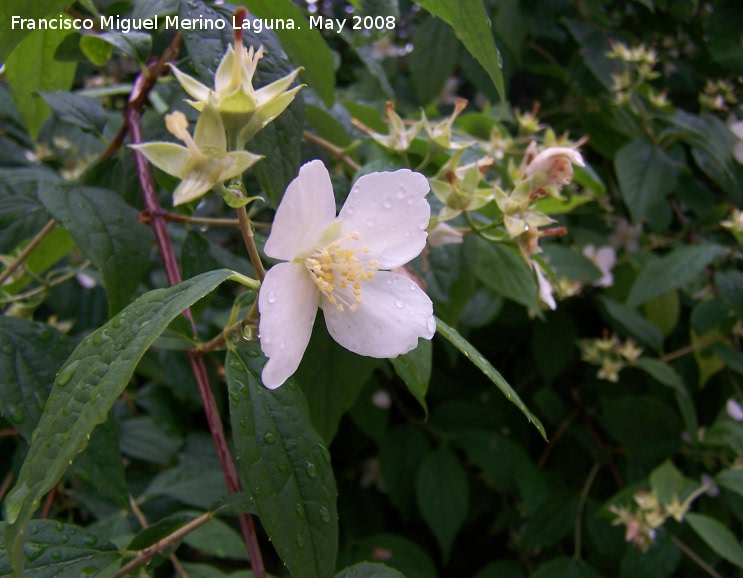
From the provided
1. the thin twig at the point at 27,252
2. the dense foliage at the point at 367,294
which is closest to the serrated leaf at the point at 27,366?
the dense foliage at the point at 367,294

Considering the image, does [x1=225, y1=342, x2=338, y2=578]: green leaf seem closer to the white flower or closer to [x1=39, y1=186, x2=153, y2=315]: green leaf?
the white flower

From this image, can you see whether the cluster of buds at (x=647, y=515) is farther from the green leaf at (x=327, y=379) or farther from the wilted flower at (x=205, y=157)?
the wilted flower at (x=205, y=157)

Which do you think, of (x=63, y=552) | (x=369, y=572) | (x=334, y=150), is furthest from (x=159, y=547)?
(x=334, y=150)

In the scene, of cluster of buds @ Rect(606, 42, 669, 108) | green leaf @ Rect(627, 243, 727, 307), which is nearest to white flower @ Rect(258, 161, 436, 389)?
green leaf @ Rect(627, 243, 727, 307)

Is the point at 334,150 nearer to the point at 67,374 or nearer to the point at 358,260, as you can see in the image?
the point at 358,260

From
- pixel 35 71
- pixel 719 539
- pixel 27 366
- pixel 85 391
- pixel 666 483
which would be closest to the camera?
pixel 85 391

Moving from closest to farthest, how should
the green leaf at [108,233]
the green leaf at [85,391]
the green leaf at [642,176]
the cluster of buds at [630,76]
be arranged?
the green leaf at [85,391], the green leaf at [108,233], the green leaf at [642,176], the cluster of buds at [630,76]

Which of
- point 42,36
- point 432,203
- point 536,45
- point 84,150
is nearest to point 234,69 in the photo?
point 432,203
